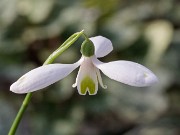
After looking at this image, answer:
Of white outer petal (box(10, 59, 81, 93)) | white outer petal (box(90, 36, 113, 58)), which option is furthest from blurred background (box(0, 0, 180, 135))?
white outer petal (box(10, 59, 81, 93))

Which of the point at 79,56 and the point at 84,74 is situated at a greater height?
the point at 79,56

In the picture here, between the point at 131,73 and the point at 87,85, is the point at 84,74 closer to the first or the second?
the point at 87,85

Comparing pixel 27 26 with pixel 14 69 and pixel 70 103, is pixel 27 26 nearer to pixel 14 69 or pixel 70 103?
pixel 14 69

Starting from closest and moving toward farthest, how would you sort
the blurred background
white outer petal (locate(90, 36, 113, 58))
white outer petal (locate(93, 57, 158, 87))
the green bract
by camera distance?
1. white outer petal (locate(93, 57, 158, 87))
2. the green bract
3. white outer petal (locate(90, 36, 113, 58))
4. the blurred background

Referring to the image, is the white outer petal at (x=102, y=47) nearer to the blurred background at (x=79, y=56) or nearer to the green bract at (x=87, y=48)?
the green bract at (x=87, y=48)

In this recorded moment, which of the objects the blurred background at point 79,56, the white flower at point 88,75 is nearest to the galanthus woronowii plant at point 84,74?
the white flower at point 88,75

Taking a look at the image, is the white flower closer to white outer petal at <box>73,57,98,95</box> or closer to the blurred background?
white outer petal at <box>73,57,98,95</box>

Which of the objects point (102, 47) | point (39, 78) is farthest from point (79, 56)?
point (39, 78)
